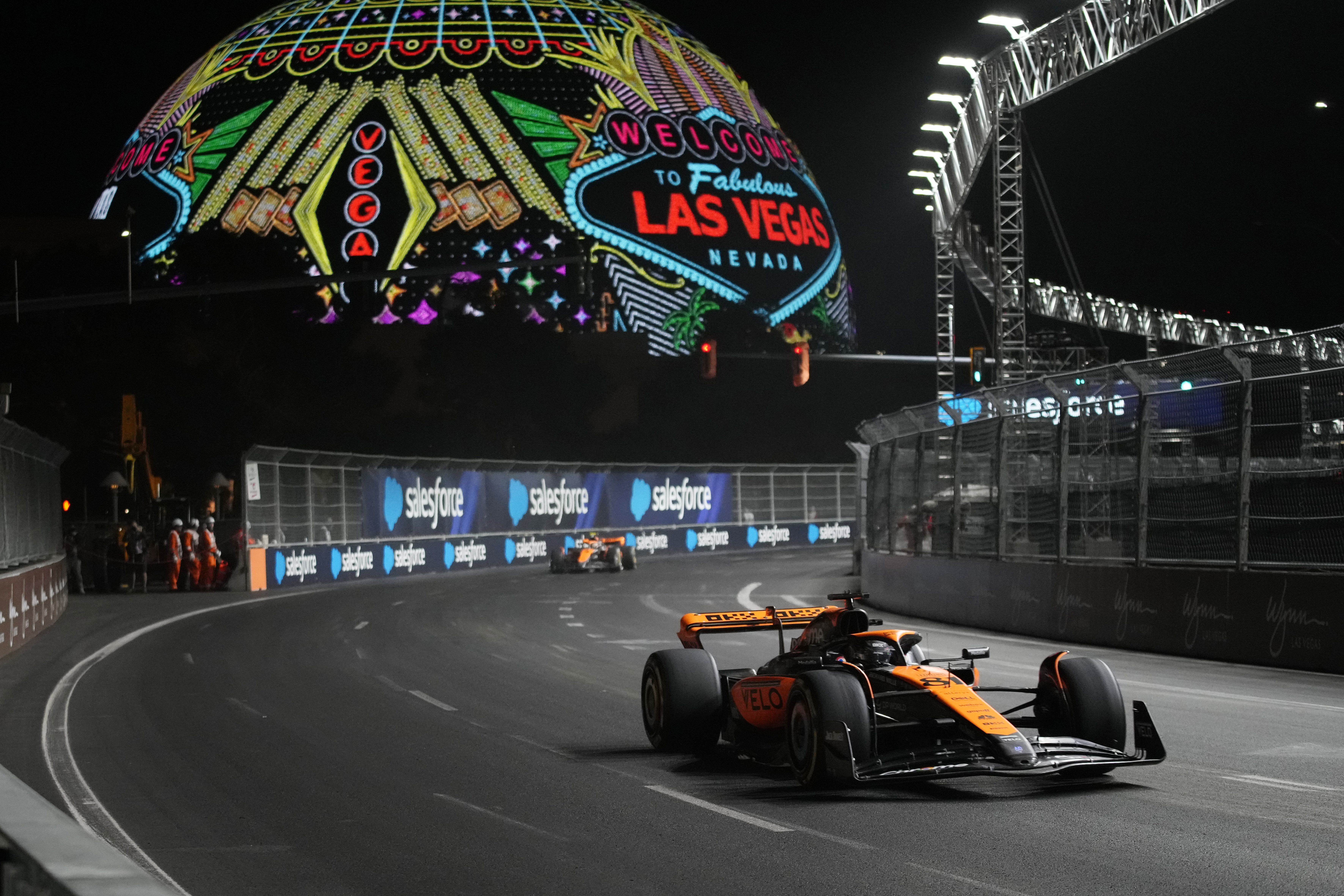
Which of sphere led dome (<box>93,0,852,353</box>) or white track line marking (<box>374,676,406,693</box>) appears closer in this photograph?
white track line marking (<box>374,676,406,693</box>)

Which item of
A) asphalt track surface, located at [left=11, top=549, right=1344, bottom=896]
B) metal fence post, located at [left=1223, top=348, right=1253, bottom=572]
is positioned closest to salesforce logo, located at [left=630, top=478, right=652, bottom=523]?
asphalt track surface, located at [left=11, top=549, right=1344, bottom=896]

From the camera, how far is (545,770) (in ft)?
32.9

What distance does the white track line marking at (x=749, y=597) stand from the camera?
27094 mm

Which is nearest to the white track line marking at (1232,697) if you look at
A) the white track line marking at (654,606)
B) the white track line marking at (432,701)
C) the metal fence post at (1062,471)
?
the metal fence post at (1062,471)

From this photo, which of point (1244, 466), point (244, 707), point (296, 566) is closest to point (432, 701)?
point (244, 707)

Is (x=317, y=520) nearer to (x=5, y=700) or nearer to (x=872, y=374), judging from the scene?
(x=5, y=700)

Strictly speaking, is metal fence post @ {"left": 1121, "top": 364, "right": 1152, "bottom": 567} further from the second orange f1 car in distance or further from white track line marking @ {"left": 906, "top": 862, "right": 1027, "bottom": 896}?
white track line marking @ {"left": 906, "top": 862, "right": 1027, "bottom": 896}

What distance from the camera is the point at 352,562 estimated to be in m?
40.0

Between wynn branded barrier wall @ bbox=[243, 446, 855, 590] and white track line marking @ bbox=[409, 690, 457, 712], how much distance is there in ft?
71.1

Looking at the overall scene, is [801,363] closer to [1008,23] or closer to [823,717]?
[1008,23]

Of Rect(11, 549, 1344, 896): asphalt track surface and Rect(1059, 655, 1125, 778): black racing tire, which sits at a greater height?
Rect(1059, 655, 1125, 778): black racing tire

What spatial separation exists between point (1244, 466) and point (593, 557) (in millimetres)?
25838

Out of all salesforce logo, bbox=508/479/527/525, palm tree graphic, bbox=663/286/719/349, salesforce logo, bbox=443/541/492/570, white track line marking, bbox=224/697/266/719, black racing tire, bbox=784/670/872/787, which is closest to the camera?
black racing tire, bbox=784/670/872/787

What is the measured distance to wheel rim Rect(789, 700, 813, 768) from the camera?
29.1ft
